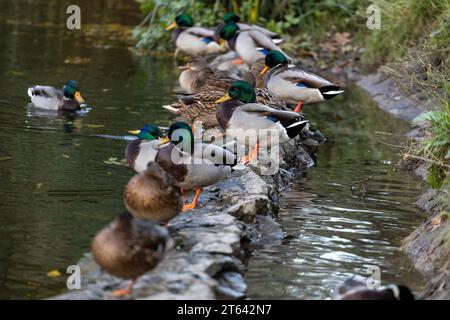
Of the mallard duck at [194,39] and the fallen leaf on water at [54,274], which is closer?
the fallen leaf on water at [54,274]

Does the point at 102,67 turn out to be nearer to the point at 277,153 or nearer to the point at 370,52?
the point at 370,52

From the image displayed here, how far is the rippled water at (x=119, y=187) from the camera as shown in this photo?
6387mm

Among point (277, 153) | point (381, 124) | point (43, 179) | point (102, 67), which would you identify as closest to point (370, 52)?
point (381, 124)

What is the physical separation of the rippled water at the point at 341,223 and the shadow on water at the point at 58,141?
136 centimetres

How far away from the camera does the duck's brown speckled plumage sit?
17.3ft

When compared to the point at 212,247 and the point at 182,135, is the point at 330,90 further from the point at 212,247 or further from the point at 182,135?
the point at 212,247

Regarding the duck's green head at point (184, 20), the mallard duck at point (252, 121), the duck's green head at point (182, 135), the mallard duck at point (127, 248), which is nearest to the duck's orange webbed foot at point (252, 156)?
the mallard duck at point (252, 121)

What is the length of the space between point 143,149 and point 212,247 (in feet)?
5.96

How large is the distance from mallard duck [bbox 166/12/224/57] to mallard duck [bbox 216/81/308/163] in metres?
6.55

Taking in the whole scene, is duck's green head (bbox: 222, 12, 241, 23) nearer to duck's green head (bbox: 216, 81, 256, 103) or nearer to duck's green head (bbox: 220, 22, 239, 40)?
duck's green head (bbox: 220, 22, 239, 40)

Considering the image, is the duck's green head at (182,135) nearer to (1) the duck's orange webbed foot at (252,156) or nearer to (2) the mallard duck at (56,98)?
(1) the duck's orange webbed foot at (252,156)

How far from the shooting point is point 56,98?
11664 millimetres
